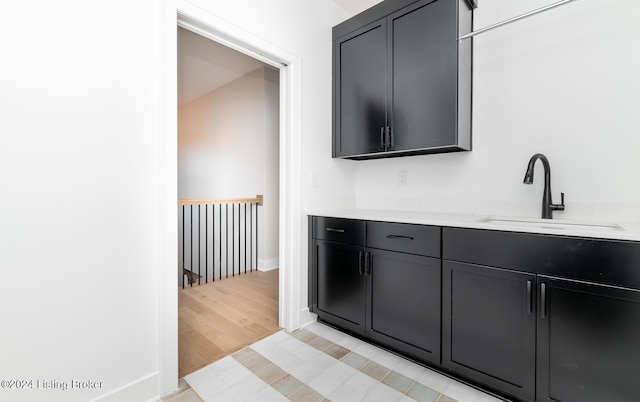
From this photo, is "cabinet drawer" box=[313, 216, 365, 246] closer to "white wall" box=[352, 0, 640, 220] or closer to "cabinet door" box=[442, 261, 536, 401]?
"cabinet door" box=[442, 261, 536, 401]

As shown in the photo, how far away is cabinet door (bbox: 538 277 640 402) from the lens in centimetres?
115

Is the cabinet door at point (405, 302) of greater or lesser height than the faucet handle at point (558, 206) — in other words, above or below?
below

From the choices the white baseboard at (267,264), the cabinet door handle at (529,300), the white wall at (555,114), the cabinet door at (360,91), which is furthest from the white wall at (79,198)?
the white baseboard at (267,264)

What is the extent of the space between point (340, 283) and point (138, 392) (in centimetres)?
132

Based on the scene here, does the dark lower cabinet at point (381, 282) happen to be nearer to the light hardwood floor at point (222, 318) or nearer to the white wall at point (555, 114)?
the light hardwood floor at point (222, 318)

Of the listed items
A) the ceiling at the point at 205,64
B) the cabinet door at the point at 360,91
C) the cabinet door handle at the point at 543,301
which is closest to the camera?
the cabinet door handle at the point at 543,301

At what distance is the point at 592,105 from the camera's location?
5.47 feet

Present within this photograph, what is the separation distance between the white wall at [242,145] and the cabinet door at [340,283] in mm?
1872

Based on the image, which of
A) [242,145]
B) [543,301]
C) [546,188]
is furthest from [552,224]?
[242,145]

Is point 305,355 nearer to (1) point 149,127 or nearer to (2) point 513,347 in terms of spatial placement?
(2) point 513,347

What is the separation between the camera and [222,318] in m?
2.41

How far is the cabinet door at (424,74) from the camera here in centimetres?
184

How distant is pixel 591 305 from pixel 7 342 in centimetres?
236

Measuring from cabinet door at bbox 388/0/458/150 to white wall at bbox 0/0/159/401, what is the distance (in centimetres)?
155
